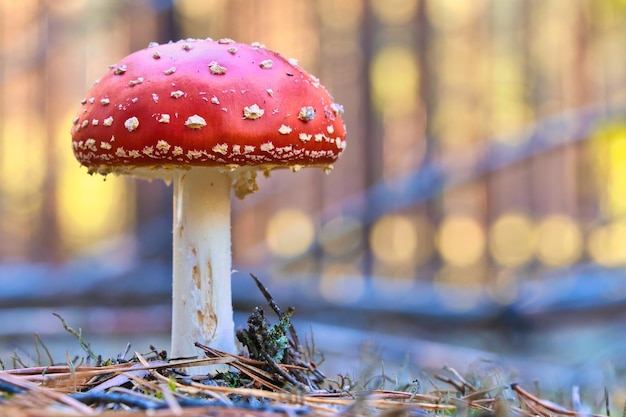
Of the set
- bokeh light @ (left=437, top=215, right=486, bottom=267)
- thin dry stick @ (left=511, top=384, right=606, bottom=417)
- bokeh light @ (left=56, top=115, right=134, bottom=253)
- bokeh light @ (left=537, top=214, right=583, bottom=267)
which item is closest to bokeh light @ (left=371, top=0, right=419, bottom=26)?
bokeh light @ (left=437, top=215, right=486, bottom=267)

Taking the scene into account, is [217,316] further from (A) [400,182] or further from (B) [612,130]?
(B) [612,130]

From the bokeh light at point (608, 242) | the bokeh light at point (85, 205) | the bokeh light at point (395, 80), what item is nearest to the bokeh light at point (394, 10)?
the bokeh light at point (395, 80)

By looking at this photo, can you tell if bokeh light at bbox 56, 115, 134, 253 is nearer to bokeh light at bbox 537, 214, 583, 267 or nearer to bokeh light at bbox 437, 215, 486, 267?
bokeh light at bbox 437, 215, 486, 267

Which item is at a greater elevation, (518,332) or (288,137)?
(288,137)

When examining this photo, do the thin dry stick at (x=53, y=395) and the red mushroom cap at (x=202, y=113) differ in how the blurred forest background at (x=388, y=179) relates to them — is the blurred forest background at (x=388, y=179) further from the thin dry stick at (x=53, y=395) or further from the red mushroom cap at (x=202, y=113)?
the thin dry stick at (x=53, y=395)

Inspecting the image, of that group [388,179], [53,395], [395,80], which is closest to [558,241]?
[388,179]

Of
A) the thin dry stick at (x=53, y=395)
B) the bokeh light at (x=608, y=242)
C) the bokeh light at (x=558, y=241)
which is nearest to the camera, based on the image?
the thin dry stick at (x=53, y=395)

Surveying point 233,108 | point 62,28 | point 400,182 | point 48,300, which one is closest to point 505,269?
point 400,182
